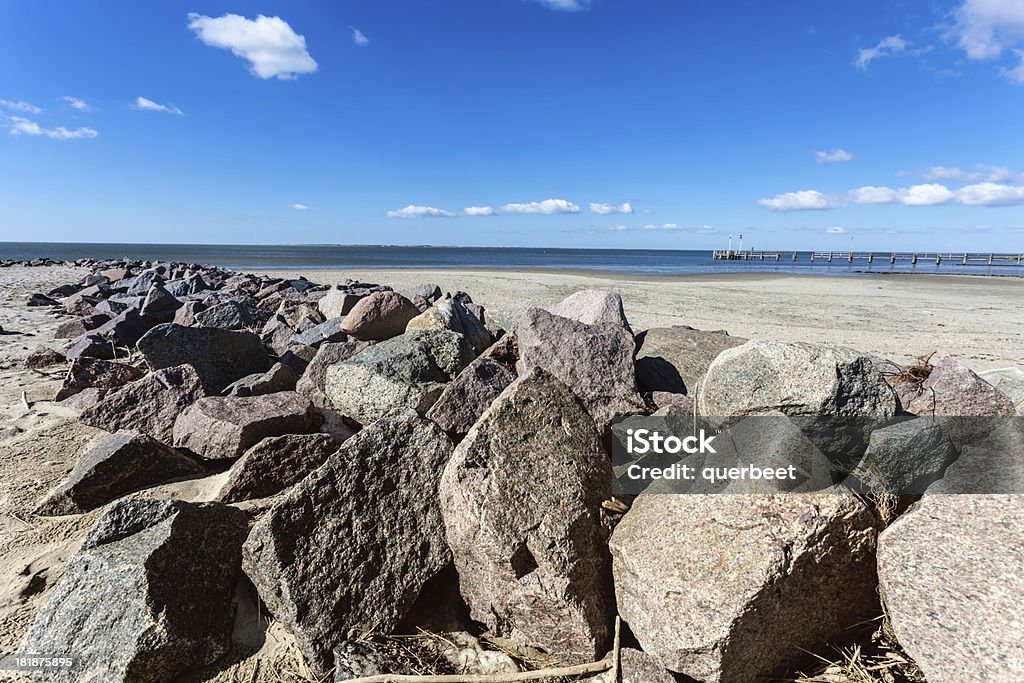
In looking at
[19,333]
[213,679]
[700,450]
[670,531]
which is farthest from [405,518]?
[19,333]

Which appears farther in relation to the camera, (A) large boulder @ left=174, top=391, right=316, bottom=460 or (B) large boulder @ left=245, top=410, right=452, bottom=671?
(A) large boulder @ left=174, top=391, right=316, bottom=460

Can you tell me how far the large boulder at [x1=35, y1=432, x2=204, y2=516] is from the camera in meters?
3.42

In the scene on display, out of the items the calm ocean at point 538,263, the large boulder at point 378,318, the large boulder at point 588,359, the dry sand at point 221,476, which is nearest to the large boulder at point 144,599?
the dry sand at point 221,476

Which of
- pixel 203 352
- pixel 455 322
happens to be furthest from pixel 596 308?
pixel 203 352

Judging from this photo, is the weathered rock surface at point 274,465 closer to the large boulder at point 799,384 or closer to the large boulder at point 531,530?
the large boulder at point 531,530

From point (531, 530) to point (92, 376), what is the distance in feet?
17.6

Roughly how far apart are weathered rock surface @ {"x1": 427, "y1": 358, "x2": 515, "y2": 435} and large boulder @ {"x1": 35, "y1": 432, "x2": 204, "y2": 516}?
1.88 meters

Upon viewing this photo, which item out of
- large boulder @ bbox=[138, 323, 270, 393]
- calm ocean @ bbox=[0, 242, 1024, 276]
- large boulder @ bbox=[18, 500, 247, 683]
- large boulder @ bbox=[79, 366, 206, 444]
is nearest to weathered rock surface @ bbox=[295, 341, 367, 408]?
large boulder @ bbox=[79, 366, 206, 444]

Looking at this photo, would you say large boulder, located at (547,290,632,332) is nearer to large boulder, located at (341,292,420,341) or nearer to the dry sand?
the dry sand

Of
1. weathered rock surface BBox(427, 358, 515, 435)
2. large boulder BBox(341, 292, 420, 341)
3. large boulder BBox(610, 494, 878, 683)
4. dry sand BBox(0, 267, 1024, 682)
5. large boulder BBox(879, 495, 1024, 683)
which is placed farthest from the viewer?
large boulder BBox(341, 292, 420, 341)

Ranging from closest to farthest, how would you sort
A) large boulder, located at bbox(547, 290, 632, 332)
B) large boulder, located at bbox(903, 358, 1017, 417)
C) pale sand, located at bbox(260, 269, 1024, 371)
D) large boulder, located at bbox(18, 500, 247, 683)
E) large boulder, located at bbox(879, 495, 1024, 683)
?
large boulder, located at bbox(879, 495, 1024, 683) → large boulder, located at bbox(18, 500, 247, 683) → large boulder, located at bbox(903, 358, 1017, 417) → large boulder, located at bbox(547, 290, 632, 332) → pale sand, located at bbox(260, 269, 1024, 371)

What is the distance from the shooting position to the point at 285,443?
341cm

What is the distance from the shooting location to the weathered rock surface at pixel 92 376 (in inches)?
211

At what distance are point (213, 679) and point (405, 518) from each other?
1.07 meters
